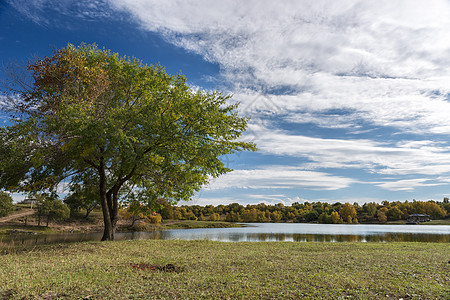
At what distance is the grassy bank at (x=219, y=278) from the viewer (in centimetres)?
693

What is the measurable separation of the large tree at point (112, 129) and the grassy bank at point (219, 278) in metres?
6.53

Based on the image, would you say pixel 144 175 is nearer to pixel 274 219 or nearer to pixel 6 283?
pixel 6 283

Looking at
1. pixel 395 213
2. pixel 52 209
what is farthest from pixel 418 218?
pixel 52 209

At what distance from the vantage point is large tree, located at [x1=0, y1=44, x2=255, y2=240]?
15141 mm

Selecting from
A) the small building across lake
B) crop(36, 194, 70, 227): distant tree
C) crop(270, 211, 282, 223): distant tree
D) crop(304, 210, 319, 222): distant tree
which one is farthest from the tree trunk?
the small building across lake

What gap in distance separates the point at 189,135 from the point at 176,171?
289cm

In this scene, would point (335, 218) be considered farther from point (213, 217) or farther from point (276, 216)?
point (213, 217)

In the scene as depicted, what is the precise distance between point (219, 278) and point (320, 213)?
13224 centimetres

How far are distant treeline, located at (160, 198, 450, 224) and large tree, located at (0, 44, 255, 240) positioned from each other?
85157 millimetres

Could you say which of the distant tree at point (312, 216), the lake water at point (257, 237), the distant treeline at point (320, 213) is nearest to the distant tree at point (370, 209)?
the distant treeline at point (320, 213)

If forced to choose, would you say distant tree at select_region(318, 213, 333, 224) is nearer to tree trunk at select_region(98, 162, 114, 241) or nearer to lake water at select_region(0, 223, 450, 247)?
lake water at select_region(0, 223, 450, 247)

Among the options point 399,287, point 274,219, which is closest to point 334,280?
point 399,287

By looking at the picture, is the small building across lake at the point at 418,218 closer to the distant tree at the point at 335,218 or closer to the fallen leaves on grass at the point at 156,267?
the distant tree at the point at 335,218

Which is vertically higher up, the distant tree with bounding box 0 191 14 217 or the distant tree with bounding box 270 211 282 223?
the distant tree with bounding box 0 191 14 217
